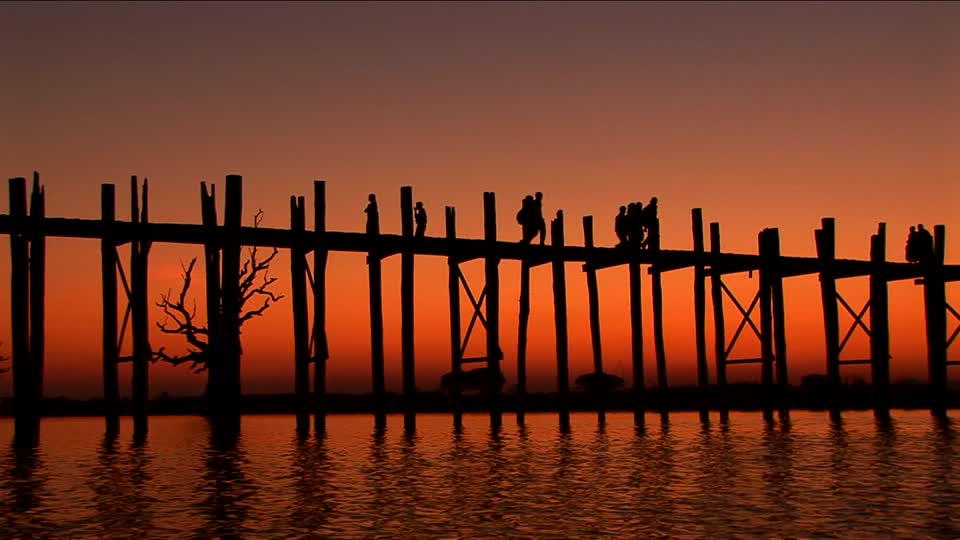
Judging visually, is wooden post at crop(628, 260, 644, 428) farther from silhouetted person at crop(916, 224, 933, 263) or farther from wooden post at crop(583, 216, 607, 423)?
silhouetted person at crop(916, 224, 933, 263)

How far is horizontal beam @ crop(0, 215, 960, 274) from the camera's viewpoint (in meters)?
18.0

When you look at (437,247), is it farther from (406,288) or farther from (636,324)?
(636,324)

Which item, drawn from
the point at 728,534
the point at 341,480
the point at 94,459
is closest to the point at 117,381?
the point at 94,459

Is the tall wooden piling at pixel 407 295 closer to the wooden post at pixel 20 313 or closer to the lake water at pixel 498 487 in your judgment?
the lake water at pixel 498 487

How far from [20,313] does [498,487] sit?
8.15 m

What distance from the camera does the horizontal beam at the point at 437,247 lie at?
58.9 feet

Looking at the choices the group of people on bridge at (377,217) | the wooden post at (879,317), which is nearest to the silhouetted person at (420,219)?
the group of people on bridge at (377,217)

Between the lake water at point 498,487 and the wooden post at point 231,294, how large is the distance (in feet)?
4.17

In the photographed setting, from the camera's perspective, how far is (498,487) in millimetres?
14703

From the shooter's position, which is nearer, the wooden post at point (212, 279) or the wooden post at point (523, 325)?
the wooden post at point (212, 279)

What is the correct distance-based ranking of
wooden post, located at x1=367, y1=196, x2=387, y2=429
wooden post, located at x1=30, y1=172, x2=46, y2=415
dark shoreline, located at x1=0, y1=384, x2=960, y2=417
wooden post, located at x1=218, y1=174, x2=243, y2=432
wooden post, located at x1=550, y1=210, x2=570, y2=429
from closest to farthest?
1. wooden post, located at x1=30, y1=172, x2=46, y2=415
2. wooden post, located at x1=218, y1=174, x2=243, y2=432
3. wooden post, located at x1=367, y1=196, x2=387, y2=429
4. wooden post, located at x1=550, y1=210, x2=570, y2=429
5. dark shoreline, located at x1=0, y1=384, x2=960, y2=417

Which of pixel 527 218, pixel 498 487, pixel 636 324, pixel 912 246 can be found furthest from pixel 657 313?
pixel 498 487

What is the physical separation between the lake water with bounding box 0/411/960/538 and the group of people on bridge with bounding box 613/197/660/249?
4.09 metres

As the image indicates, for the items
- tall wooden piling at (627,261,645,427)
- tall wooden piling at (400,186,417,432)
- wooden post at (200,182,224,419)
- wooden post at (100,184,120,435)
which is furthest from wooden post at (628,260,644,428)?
wooden post at (100,184,120,435)
